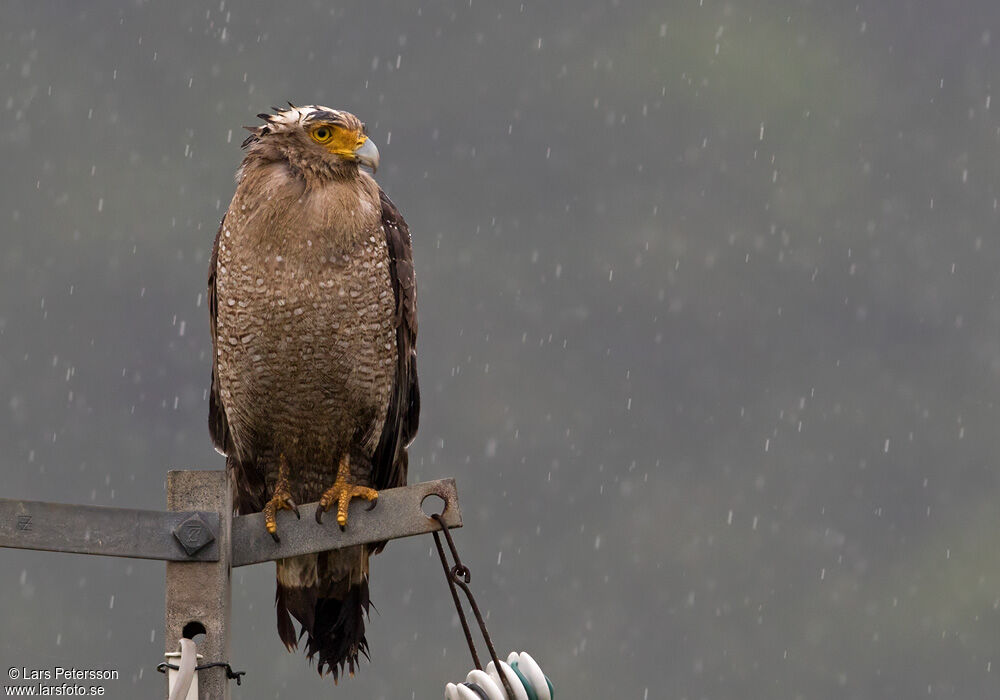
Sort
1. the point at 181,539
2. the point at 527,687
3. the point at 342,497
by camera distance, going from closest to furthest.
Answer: the point at 181,539 → the point at 527,687 → the point at 342,497

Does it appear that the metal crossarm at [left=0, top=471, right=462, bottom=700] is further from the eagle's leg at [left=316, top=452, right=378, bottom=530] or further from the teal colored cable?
the teal colored cable

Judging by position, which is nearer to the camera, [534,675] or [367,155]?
[534,675]

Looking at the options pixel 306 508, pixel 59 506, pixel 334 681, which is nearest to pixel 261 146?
pixel 306 508

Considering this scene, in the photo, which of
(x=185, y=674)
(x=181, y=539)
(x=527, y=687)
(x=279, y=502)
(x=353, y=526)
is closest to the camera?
(x=185, y=674)

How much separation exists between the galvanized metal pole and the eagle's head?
1456 mm

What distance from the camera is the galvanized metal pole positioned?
165 inches

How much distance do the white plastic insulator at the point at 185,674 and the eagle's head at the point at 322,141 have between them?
192cm

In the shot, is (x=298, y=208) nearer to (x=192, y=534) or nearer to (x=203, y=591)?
(x=192, y=534)

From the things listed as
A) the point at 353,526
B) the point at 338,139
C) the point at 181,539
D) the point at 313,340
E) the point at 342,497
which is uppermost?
the point at 338,139

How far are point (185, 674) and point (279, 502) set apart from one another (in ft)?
3.76

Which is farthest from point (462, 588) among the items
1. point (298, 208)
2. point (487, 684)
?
point (298, 208)

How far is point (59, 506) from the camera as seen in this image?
162 inches

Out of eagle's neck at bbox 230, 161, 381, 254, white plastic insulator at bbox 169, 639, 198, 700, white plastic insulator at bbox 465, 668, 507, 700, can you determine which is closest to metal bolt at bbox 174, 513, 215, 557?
white plastic insulator at bbox 169, 639, 198, 700

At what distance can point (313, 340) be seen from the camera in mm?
5164
